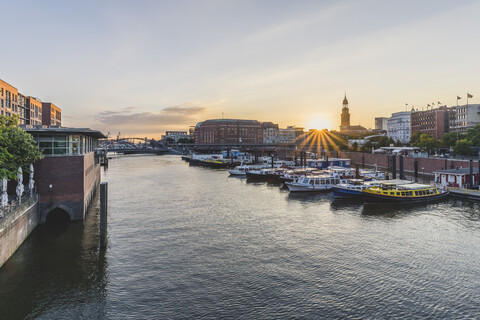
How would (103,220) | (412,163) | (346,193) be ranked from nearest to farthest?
(103,220), (346,193), (412,163)

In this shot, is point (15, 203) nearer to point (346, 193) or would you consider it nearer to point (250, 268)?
point (250, 268)

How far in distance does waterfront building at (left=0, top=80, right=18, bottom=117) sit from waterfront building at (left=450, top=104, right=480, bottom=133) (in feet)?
512

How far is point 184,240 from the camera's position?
106ft

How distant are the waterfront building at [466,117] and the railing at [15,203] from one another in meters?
153

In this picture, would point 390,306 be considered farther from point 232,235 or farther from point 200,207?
point 200,207

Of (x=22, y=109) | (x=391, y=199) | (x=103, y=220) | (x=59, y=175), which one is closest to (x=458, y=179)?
(x=391, y=199)

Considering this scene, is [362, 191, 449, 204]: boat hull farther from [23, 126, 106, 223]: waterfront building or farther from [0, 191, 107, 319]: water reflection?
[23, 126, 106, 223]: waterfront building

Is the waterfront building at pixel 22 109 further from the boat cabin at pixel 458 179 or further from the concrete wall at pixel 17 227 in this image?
the boat cabin at pixel 458 179

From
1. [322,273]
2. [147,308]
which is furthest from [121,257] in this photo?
[322,273]

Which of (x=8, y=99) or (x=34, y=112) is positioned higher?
(x=8, y=99)

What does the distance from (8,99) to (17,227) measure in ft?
215

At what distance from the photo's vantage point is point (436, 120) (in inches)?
6299

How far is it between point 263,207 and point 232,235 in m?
15.4

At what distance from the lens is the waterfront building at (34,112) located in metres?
95.3
